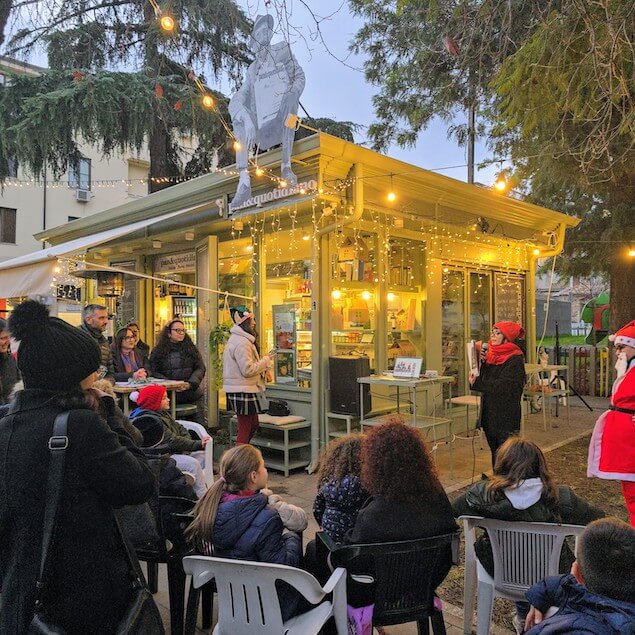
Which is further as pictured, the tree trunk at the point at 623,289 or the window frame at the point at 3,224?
the window frame at the point at 3,224

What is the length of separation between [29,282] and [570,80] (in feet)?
18.7

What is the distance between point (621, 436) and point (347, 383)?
3061 millimetres

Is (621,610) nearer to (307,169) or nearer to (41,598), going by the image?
(41,598)

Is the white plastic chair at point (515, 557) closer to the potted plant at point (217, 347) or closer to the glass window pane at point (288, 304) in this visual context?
the glass window pane at point (288, 304)

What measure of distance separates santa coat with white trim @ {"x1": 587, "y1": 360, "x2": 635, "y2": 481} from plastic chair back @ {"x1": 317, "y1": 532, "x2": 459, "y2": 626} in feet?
5.54

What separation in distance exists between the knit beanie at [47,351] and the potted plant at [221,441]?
17.6 ft

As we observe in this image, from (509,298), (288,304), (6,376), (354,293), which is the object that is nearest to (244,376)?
(288,304)

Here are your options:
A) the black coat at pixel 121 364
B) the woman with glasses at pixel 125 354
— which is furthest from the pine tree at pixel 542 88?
the black coat at pixel 121 364

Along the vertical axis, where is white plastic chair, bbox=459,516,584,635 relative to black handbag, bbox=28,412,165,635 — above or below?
below

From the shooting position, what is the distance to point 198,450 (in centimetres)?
358

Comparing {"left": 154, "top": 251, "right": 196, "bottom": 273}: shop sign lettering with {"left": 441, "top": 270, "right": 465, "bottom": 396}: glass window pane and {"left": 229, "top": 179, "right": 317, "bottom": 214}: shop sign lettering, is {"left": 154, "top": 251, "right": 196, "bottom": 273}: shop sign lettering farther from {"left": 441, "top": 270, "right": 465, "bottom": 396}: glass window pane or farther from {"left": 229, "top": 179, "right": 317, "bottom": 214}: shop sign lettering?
{"left": 441, "top": 270, "right": 465, "bottom": 396}: glass window pane

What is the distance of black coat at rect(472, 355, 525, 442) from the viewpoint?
17.0 ft

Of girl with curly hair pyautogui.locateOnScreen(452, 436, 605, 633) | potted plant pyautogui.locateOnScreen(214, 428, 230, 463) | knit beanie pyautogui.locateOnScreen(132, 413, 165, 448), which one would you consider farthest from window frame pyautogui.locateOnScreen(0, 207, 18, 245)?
girl with curly hair pyautogui.locateOnScreen(452, 436, 605, 633)

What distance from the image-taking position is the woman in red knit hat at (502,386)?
17.0 ft
